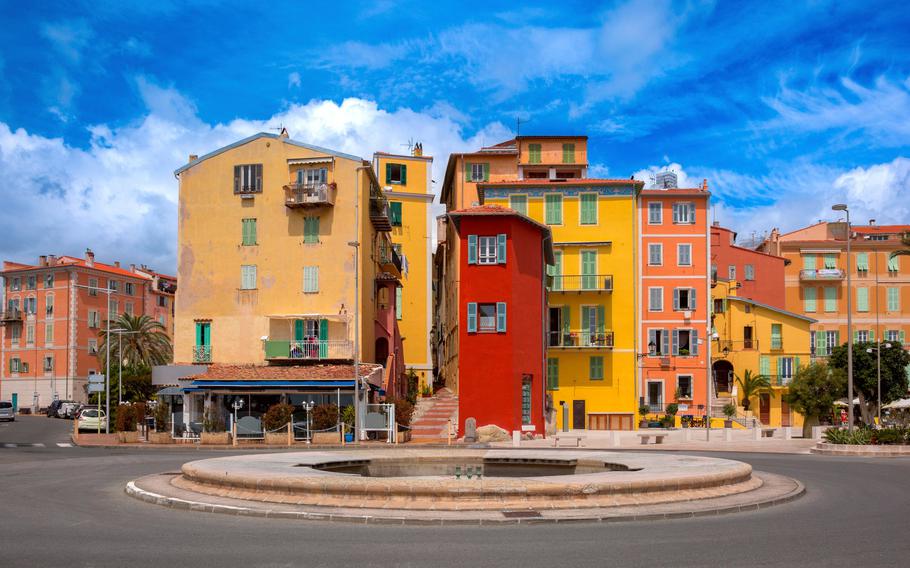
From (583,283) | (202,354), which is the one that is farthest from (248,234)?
(583,283)

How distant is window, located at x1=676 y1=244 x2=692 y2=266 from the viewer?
61188 mm

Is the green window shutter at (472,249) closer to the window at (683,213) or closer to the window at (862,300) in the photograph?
the window at (683,213)

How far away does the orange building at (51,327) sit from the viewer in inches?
3730

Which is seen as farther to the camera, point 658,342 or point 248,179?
point 658,342

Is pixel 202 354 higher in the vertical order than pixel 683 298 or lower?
lower

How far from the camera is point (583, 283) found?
5891 cm

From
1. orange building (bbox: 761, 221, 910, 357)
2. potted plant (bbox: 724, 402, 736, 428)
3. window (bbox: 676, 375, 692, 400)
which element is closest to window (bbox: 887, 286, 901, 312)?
orange building (bbox: 761, 221, 910, 357)

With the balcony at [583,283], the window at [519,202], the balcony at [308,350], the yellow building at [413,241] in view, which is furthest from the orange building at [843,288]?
the balcony at [308,350]

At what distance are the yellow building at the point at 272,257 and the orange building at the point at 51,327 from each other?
45389 mm

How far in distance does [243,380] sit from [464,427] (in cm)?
1132

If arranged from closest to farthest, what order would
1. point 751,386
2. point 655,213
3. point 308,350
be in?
point 308,350, point 655,213, point 751,386

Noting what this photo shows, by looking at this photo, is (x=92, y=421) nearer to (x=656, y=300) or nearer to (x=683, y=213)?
→ (x=656, y=300)

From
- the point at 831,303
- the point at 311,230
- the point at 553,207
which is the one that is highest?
the point at 553,207

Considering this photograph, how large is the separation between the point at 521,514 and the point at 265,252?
38.7m
